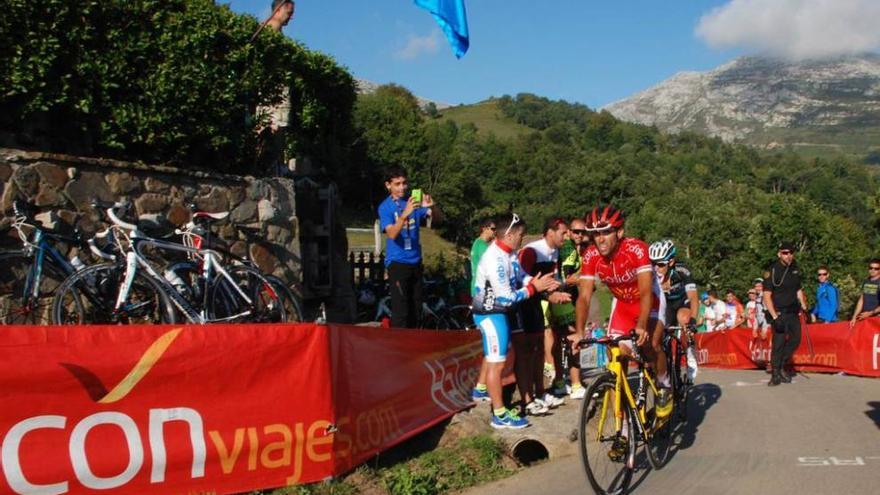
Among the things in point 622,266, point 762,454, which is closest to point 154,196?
point 622,266

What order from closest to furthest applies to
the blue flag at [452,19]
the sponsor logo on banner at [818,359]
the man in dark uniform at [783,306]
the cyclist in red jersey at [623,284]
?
the cyclist in red jersey at [623,284] < the blue flag at [452,19] < the man in dark uniform at [783,306] < the sponsor logo on banner at [818,359]

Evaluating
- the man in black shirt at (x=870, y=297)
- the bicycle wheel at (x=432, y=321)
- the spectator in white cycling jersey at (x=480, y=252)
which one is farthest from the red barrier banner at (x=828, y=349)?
the spectator in white cycling jersey at (x=480, y=252)

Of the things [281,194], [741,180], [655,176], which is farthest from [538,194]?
[281,194]

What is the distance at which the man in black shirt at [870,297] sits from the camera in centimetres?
1393

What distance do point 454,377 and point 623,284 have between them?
2153 millimetres

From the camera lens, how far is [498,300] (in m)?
7.32

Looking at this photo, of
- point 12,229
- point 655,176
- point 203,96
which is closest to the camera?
point 12,229

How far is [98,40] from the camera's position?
8.25m

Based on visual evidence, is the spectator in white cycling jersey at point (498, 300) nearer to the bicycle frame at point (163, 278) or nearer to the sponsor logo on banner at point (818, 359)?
the bicycle frame at point (163, 278)

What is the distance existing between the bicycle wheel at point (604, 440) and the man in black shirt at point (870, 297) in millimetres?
9700

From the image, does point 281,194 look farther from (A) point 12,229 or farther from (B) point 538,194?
(B) point 538,194

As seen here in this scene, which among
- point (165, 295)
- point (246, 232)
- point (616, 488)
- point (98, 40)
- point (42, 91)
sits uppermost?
point (98, 40)

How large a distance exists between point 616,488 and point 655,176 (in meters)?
119

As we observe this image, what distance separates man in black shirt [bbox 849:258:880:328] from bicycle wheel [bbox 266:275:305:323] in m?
10.1
